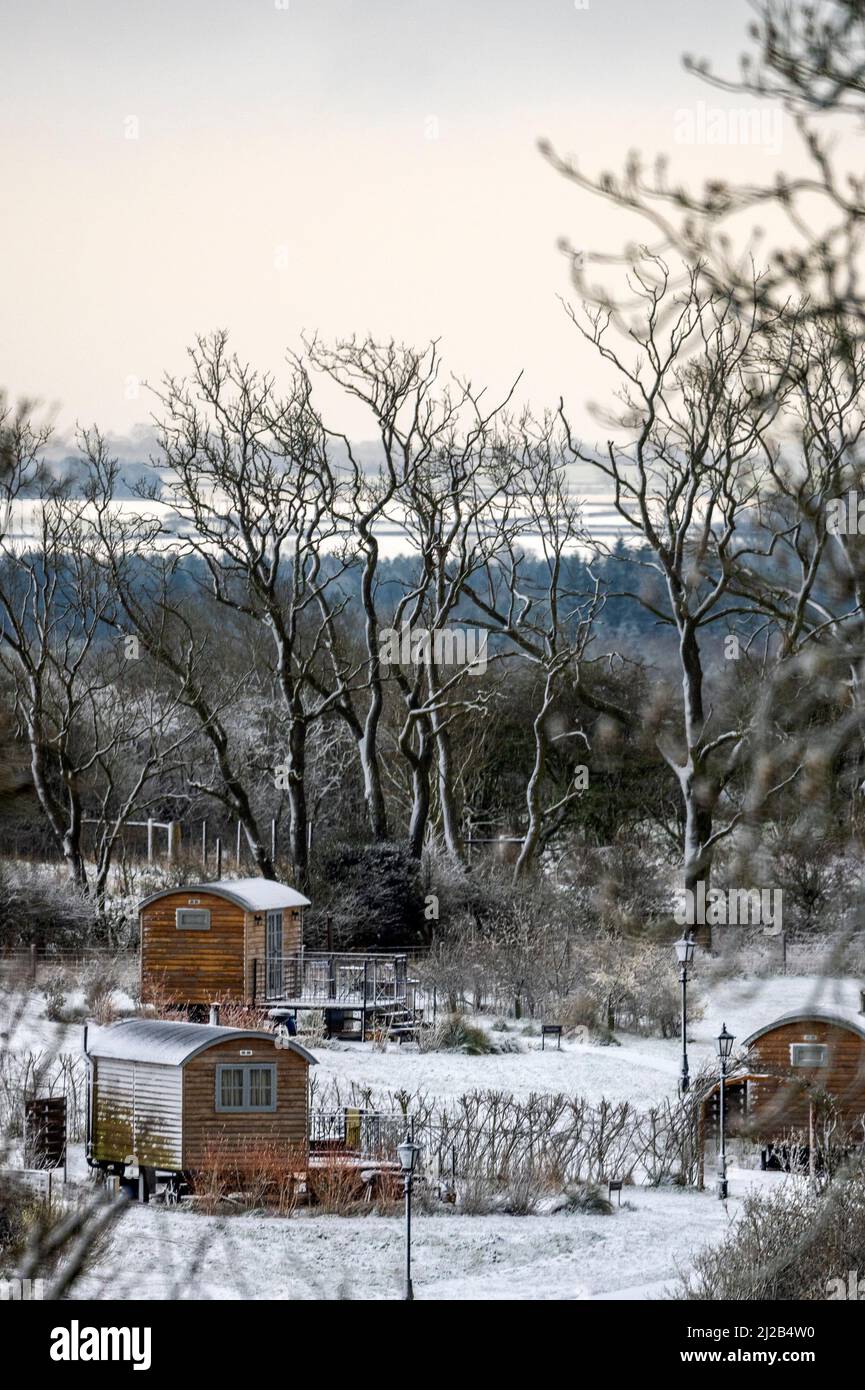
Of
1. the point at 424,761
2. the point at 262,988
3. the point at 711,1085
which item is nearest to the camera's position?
the point at 711,1085

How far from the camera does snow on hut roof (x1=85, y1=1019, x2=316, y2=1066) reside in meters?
9.41

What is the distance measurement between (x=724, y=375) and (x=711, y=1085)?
646 centimetres

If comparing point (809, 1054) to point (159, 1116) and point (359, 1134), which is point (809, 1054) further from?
point (159, 1116)

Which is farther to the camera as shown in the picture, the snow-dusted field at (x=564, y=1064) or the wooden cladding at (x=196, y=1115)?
the snow-dusted field at (x=564, y=1064)

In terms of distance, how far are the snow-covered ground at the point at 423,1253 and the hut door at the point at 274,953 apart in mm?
4623

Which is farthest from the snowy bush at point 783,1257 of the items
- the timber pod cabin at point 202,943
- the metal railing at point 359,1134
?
the timber pod cabin at point 202,943

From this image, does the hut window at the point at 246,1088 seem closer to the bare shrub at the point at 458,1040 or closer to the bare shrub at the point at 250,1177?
the bare shrub at the point at 250,1177

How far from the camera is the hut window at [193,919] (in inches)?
512

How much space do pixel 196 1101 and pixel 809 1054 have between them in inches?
148

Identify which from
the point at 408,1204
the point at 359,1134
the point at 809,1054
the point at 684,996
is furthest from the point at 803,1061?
the point at 408,1204

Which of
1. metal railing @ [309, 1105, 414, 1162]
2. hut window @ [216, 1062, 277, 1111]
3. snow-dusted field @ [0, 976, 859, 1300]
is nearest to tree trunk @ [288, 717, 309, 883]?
metal railing @ [309, 1105, 414, 1162]

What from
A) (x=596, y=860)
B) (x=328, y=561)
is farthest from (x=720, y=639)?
(x=328, y=561)
